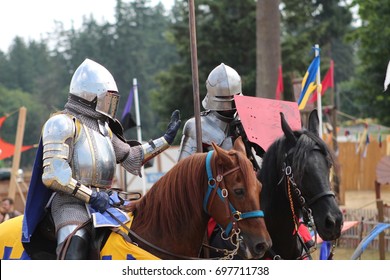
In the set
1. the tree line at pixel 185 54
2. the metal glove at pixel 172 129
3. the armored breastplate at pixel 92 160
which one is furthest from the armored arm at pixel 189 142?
the tree line at pixel 185 54

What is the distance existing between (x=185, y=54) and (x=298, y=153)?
76.0ft

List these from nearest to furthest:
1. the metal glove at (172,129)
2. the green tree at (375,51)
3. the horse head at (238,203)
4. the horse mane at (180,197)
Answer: the horse head at (238,203) → the horse mane at (180,197) → the metal glove at (172,129) → the green tree at (375,51)

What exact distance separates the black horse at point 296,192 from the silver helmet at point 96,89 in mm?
1153

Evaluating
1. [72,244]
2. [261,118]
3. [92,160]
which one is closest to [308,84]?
[261,118]

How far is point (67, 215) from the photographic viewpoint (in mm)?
5230

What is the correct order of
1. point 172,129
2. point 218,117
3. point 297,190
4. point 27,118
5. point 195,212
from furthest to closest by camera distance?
point 27,118, point 218,117, point 172,129, point 297,190, point 195,212

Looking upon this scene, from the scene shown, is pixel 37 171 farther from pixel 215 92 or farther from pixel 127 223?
pixel 215 92

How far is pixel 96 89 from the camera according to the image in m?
5.55

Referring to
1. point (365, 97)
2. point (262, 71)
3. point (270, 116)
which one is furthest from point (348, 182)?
point (270, 116)

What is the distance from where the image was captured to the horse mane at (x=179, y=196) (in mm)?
4934

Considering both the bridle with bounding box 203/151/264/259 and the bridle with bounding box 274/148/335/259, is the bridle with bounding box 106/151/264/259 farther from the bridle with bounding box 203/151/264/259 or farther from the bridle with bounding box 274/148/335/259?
the bridle with bounding box 274/148/335/259

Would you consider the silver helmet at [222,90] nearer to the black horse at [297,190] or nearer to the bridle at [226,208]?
the black horse at [297,190]

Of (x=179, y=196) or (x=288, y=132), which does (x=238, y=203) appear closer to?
(x=179, y=196)
